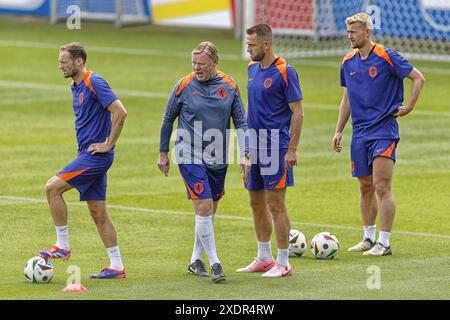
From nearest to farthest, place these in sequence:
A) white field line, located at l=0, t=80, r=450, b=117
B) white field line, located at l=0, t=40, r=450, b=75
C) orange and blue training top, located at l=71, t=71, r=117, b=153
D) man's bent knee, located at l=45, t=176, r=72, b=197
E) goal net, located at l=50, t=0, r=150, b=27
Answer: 1. orange and blue training top, located at l=71, t=71, r=117, b=153
2. man's bent knee, located at l=45, t=176, r=72, b=197
3. white field line, located at l=0, t=80, r=450, b=117
4. white field line, located at l=0, t=40, r=450, b=75
5. goal net, located at l=50, t=0, r=150, b=27

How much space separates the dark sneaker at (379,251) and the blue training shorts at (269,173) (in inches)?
61.0

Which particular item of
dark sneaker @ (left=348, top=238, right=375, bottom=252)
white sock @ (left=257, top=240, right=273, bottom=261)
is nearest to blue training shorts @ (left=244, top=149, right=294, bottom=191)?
white sock @ (left=257, top=240, right=273, bottom=261)

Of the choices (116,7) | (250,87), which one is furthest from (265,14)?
(250,87)

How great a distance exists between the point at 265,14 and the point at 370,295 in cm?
2184

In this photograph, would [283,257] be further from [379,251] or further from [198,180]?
[379,251]

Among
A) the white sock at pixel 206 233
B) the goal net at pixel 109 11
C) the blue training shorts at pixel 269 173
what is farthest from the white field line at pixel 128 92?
the white sock at pixel 206 233

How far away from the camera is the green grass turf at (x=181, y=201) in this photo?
12375mm

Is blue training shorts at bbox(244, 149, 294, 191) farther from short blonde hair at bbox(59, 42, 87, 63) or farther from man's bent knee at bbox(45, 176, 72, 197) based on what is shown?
short blonde hair at bbox(59, 42, 87, 63)

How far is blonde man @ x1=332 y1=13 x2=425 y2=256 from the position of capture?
14109 mm

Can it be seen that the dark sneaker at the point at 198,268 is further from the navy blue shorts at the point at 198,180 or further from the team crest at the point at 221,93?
the team crest at the point at 221,93

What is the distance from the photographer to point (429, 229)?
15.5 metres

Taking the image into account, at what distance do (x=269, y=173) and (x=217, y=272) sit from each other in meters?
1.12

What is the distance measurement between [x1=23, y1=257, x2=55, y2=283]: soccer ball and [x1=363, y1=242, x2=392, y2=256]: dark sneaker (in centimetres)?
348

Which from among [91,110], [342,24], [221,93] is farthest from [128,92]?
[221,93]
